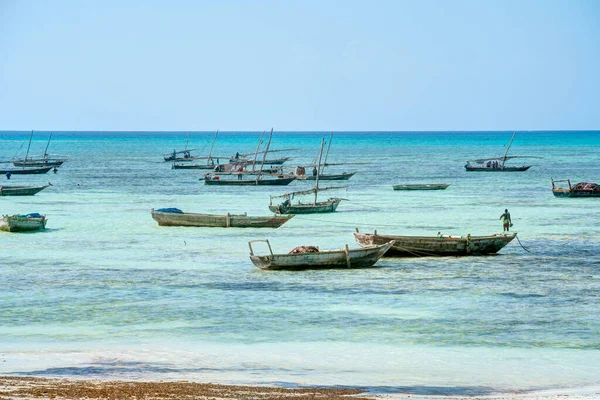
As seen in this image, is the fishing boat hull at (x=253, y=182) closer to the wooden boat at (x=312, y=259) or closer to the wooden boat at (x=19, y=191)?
the wooden boat at (x=19, y=191)

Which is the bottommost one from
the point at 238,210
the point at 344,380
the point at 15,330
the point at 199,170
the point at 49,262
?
the point at 344,380

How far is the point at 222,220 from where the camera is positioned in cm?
5419

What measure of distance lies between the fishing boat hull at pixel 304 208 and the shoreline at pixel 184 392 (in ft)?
135

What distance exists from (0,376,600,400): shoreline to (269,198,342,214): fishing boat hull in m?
41.2

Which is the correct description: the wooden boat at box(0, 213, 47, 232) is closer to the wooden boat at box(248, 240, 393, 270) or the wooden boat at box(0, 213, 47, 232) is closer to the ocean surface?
the ocean surface

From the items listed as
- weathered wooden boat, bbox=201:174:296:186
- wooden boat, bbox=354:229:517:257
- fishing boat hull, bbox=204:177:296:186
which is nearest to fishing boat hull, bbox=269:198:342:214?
wooden boat, bbox=354:229:517:257

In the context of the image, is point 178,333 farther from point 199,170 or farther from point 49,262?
point 199,170

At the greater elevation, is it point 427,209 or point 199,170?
point 199,170

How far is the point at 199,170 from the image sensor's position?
129m

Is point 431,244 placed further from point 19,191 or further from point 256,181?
point 256,181

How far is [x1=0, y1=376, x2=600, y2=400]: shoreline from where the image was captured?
731 inches

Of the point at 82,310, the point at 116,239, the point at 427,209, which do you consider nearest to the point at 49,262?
the point at 116,239

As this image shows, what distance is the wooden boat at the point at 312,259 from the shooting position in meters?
37.6

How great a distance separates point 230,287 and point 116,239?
1696 centimetres
